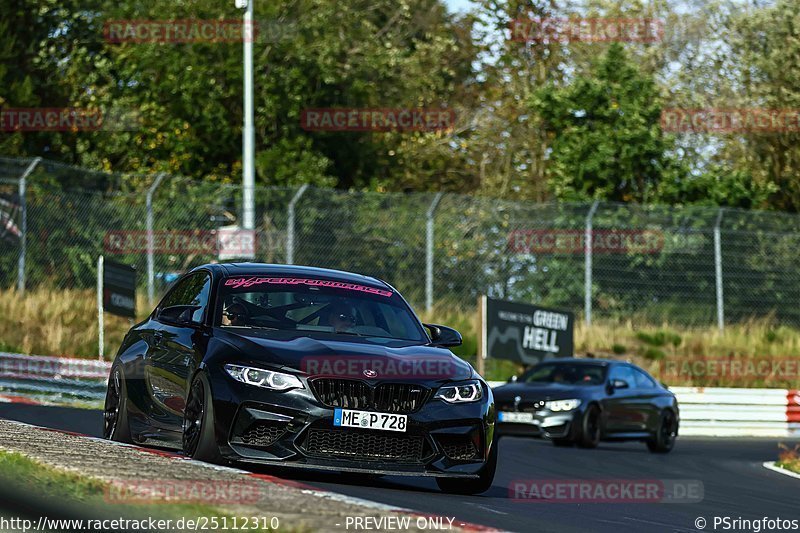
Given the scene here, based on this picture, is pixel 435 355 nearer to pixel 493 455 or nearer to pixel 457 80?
pixel 493 455

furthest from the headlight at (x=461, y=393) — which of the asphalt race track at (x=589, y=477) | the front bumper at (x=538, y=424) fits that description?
the front bumper at (x=538, y=424)

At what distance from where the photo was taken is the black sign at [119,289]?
80.5 feet

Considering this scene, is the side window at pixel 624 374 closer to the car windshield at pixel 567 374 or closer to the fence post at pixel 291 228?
the car windshield at pixel 567 374

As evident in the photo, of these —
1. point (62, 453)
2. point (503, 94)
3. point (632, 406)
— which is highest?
point (503, 94)

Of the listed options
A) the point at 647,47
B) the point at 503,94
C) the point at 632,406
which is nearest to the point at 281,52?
the point at 503,94

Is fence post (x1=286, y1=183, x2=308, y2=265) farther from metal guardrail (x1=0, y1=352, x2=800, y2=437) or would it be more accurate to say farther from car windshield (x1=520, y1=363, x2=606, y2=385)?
car windshield (x1=520, y1=363, x2=606, y2=385)

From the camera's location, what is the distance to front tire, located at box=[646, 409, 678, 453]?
2283 centimetres

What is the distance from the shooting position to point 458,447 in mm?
10445

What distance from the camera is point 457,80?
51.4 meters

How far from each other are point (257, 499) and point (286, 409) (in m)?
2.86

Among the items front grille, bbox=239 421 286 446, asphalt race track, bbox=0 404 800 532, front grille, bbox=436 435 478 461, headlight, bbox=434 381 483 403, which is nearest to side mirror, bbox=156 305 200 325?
asphalt race track, bbox=0 404 800 532

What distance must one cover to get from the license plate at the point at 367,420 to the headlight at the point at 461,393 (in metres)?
0.38

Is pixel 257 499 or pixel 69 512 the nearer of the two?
pixel 69 512

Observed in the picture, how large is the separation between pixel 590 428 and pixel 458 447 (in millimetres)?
11456
